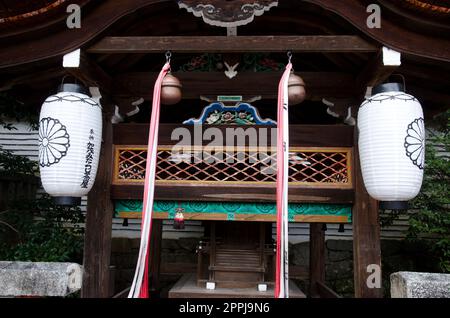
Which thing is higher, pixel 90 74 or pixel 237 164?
pixel 90 74

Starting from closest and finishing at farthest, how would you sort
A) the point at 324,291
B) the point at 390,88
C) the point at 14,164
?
the point at 390,88, the point at 324,291, the point at 14,164

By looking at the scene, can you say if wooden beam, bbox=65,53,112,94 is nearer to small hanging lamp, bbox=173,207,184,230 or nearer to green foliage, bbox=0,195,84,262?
small hanging lamp, bbox=173,207,184,230

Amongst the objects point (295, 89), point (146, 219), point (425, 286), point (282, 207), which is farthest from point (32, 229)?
point (425, 286)

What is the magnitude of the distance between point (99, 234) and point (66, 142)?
1.28 meters

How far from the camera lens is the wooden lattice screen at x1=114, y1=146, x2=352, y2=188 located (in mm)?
4254

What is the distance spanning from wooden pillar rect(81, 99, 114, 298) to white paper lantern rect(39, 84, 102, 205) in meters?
0.58

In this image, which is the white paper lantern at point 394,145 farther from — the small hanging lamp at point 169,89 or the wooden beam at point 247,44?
the small hanging lamp at point 169,89

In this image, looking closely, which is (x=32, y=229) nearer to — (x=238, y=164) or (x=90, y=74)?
(x=90, y=74)

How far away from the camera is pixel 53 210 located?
6102mm

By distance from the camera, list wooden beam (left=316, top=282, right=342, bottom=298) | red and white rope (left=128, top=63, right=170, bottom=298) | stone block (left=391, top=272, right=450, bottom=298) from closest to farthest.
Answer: stone block (left=391, top=272, right=450, bottom=298)
red and white rope (left=128, top=63, right=170, bottom=298)
wooden beam (left=316, top=282, right=342, bottom=298)

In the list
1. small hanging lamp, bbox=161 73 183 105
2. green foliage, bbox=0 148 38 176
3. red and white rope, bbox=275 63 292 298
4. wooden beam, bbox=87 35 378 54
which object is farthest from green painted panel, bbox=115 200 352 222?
green foliage, bbox=0 148 38 176

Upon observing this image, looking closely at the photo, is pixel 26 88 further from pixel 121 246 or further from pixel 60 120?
pixel 121 246

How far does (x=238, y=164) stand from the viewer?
177 inches

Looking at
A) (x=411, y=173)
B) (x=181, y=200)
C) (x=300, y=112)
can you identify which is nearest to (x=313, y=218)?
(x=411, y=173)
